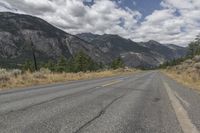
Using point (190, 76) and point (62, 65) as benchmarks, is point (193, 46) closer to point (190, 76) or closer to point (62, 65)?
point (62, 65)

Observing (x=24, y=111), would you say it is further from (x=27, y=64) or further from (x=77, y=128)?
(x=27, y=64)

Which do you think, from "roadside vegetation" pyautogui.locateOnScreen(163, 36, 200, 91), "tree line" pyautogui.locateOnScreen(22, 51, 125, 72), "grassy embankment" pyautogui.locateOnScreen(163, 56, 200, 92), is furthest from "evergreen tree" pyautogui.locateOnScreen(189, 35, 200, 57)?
"grassy embankment" pyautogui.locateOnScreen(163, 56, 200, 92)

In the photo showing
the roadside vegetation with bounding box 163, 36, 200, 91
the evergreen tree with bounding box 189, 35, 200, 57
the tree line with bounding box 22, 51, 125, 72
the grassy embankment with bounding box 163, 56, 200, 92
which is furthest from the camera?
the evergreen tree with bounding box 189, 35, 200, 57

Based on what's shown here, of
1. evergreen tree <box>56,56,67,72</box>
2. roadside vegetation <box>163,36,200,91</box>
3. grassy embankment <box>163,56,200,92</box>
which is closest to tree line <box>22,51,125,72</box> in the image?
evergreen tree <box>56,56,67,72</box>

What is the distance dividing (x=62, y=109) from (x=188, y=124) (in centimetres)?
329

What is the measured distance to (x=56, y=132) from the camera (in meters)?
4.75

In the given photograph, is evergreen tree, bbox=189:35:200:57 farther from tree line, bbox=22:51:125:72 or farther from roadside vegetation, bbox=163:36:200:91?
tree line, bbox=22:51:125:72

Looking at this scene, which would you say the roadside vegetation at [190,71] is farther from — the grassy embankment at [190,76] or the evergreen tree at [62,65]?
the evergreen tree at [62,65]

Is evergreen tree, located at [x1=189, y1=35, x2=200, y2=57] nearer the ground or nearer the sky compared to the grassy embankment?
nearer the sky

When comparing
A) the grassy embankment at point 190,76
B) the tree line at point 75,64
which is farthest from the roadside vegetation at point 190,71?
the tree line at point 75,64

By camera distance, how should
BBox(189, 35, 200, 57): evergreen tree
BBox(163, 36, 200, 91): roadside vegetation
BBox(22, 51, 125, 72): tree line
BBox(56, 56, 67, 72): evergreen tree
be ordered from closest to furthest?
1. BBox(163, 36, 200, 91): roadside vegetation
2. BBox(22, 51, 125, 72): tree line
3. BBox(56, 56, 67, 72): evergreen tree
4. BBox(189, 35, 200, 57): evergreen tree

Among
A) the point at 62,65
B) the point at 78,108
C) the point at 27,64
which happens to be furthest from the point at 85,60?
the point at 78,108

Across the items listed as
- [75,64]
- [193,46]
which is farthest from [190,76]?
[193,46]

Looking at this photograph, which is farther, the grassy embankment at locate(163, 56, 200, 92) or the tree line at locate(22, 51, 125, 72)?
the tree line at locate(22, 51, 125, 72)
